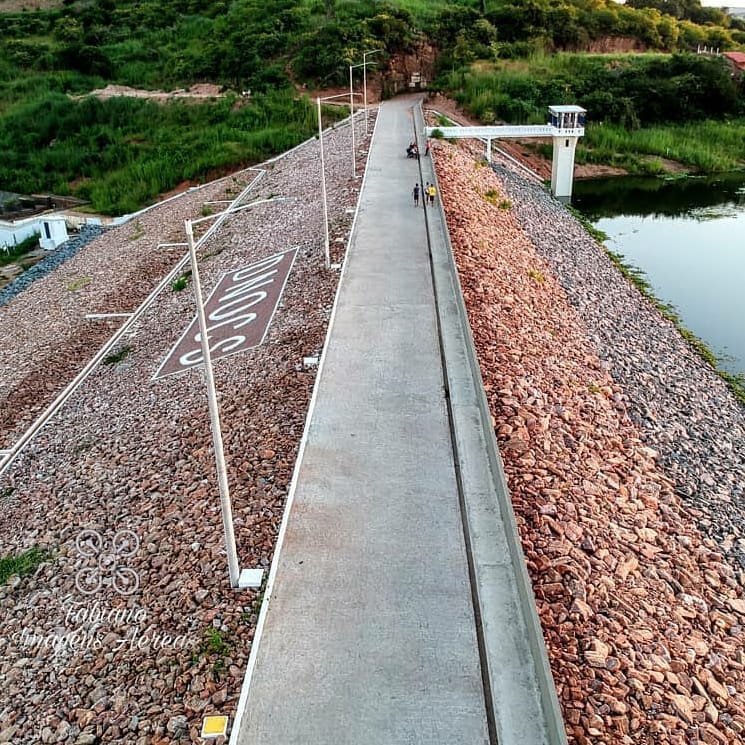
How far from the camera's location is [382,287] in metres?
17.2

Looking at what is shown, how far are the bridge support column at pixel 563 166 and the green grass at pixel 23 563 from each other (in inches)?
1335

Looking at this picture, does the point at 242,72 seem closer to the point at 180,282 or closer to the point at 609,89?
the point at 609,89

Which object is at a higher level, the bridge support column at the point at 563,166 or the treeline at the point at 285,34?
the treeline at the point at 285,34

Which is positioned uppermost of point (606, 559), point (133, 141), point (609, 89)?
point (609, 89)

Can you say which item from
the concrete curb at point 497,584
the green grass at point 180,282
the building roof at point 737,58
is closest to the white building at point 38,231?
the green grass at point 180,282

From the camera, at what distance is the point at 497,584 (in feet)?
26.9

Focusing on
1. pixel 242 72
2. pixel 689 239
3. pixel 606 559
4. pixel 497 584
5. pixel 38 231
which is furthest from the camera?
pixel 242 72

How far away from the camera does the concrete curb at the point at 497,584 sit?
261 inches

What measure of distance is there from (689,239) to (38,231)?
2958 cm

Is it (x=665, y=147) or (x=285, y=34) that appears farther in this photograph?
(x=285, y=34)

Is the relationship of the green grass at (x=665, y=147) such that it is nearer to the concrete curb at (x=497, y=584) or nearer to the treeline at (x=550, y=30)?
the treeline at (x=550, y=30)

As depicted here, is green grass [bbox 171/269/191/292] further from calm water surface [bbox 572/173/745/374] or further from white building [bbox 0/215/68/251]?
calm water surface [bbox 572/173/745/374]

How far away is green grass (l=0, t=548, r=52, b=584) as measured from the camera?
10.4 m

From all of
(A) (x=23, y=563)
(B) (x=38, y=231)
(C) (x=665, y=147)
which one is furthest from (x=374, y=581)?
(C) (x=665, y=147)
